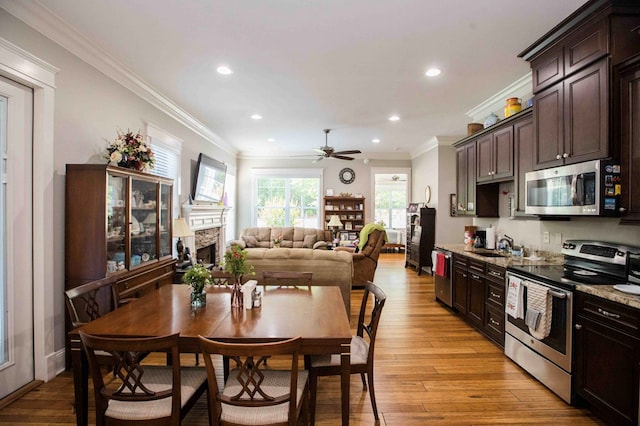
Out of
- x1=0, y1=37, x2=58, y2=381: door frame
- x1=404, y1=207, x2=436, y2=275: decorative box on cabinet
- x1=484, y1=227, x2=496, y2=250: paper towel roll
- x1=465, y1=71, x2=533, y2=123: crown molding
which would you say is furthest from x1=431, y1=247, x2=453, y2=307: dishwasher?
x1=0, y1=37, x2=58, y2=381: door frame

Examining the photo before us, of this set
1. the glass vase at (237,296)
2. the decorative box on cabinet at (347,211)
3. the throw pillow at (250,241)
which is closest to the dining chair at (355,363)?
the glass vase at (237,296)

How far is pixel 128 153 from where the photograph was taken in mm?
3408

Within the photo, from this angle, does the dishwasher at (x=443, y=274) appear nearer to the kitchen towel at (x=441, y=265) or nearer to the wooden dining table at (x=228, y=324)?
the kitchen towel at (x=441, y=265)

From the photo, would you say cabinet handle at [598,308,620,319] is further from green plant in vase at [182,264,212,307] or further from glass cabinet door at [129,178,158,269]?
glass cabinet door at [129,178,158,269]

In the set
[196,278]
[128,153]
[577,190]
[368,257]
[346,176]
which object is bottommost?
[368,257]

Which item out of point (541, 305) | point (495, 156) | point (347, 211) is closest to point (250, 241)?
point (347, 211)

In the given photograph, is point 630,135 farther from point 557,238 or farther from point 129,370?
point 129,370

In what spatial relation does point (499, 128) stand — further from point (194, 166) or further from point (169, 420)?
point (194, 166)

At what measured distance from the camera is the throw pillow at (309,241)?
8414 mm

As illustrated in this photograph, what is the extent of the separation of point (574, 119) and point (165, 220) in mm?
4346

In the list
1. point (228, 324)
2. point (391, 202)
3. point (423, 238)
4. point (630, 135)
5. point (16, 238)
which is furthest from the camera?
point (391, 202)

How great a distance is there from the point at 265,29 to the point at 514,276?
10.3ft

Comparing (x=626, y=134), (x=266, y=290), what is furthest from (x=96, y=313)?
(x=626, y=134)

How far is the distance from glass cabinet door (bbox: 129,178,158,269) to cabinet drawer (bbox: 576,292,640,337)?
12.7ft
